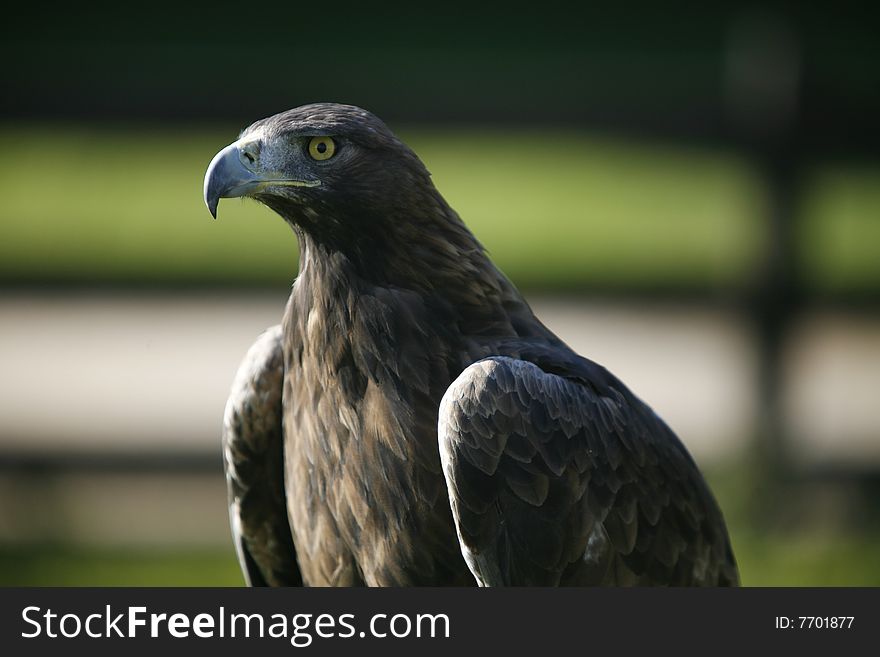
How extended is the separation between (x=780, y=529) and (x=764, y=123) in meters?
2.08

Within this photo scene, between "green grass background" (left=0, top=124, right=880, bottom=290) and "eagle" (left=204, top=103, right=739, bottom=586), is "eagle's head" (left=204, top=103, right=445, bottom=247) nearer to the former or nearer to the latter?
"eagle" (left=204, top=103, right=739, bottom=586)

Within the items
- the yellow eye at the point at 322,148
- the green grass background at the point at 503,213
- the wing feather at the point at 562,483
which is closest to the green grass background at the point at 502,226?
the green grass background at the point at 503,213

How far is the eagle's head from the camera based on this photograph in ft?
9.48

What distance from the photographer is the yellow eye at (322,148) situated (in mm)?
2932

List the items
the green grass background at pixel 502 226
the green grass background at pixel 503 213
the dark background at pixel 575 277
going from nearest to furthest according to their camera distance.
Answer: the green grass background at pixel 502 226 → the dark background at pixel 575 277 → the green grass background at pixel 503 213

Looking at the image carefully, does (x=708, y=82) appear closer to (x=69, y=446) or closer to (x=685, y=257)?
(x=685, y=257)

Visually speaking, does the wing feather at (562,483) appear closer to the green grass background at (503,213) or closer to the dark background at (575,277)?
the dark background at (575,277)

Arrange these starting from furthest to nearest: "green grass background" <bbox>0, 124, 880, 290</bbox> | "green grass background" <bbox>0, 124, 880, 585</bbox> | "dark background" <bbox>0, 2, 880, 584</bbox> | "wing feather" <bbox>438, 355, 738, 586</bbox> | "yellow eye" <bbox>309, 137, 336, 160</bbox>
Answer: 1. "green grass background" <bbox>0, 124, 880, 290</bbox>
2. "dark background" <bbox>0, 2, 880, 584</bbox>
3. "green grass background" <bbox>0, 124, 880, 585</bbox>
4. "yellow eye" <bbox>309, 137, 336, 160</bbox>
5. "wing feather" <bbox>438, 355, 738, 586</bbox>

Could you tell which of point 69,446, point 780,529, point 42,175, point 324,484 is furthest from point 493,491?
point 42,175

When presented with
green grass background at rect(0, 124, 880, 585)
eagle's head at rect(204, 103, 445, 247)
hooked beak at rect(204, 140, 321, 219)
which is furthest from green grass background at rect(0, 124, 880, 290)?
hooked beak at rect(204, 140, 321, 219)

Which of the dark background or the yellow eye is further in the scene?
the dark background

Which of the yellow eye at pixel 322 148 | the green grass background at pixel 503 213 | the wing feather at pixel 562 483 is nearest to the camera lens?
the wing feather at pixel 562 483

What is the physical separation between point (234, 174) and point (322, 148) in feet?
0.78

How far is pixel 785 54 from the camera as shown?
19.1ft
